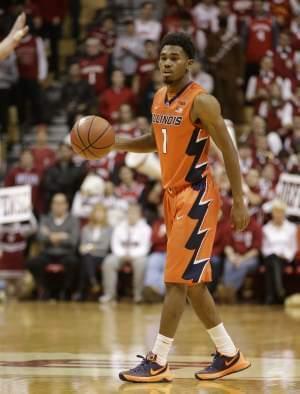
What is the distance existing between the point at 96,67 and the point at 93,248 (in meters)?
4.09

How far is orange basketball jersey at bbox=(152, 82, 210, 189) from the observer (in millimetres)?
6023

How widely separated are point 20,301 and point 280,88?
5.10 meters

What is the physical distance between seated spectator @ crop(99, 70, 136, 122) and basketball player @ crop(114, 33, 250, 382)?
9.75m

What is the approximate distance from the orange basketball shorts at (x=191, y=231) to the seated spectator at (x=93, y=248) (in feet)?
24.6

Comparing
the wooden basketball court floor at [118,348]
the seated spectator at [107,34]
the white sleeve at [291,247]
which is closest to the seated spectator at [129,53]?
the seated spectator at [107,34]

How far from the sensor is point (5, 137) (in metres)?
17.0

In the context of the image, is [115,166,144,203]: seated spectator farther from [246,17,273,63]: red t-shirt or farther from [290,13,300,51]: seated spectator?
[290,13,300,51]: seated spectator

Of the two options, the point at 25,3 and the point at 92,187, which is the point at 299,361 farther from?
the point at 25,3

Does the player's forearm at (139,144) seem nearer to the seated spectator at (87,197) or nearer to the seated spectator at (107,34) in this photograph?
the seated spectator at (87,197)

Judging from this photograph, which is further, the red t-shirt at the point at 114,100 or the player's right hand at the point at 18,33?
the red t-shirt at the point at 114,100

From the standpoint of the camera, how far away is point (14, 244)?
46.9 feet

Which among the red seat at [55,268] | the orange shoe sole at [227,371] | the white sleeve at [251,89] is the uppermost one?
the white sleeve at [251,89]

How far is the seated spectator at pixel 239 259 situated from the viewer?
1301 centimetres

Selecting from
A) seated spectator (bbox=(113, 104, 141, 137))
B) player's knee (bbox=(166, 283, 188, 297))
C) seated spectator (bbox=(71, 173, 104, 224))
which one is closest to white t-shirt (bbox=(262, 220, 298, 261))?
seated spectator (bbox=(71, 173, 104, 224))
